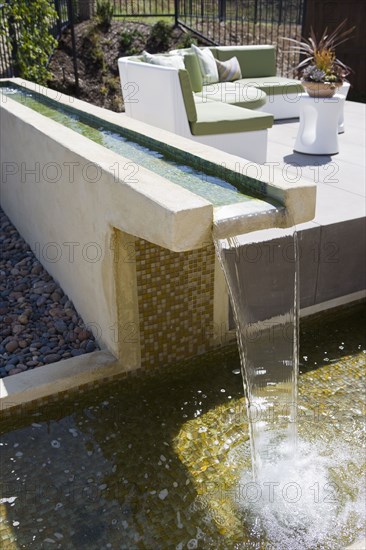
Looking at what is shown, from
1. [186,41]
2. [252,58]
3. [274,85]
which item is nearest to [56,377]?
[274,85]

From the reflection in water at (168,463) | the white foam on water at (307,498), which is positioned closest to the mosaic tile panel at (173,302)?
the reflection in water at (168,463)

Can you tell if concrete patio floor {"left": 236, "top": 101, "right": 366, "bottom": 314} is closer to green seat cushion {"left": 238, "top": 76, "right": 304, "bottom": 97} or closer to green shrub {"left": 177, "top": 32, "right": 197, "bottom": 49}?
green seat cushion {"left": 238, "top": 76, "right": 304, "bottom": 97}

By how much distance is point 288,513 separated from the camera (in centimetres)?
230

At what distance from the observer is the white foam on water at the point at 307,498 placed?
219cm

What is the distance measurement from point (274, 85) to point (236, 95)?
1.08m

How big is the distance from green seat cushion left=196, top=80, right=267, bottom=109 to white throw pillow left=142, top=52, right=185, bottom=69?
1.36 feet

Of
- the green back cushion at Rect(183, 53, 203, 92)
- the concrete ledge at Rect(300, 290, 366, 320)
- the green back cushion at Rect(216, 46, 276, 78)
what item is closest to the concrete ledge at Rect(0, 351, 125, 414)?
the concrete ledge at Rect(300, 290, 366, 320)

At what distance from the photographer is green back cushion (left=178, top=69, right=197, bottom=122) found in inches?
197

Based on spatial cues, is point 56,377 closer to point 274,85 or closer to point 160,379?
point 160,379

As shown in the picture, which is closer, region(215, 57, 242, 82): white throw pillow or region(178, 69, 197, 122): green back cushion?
region(178, 69, 197, 122): green back cushion

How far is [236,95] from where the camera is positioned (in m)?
6.18

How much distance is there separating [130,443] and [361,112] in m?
6.49

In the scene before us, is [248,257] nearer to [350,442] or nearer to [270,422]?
[270,422]

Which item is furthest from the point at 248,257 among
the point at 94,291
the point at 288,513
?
the point at 288,513
